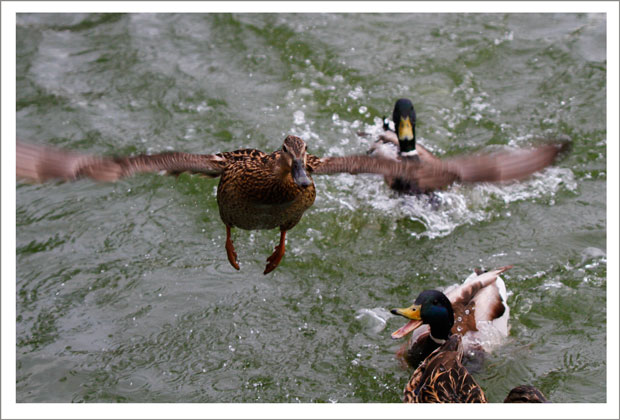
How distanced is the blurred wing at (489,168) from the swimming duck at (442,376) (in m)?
0.87

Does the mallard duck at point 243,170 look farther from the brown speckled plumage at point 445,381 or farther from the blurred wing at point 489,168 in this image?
the brown speckled plumage at point 445,381

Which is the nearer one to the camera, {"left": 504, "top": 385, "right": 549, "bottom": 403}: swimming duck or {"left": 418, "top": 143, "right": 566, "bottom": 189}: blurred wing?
{"left": 504, "top": 385, "right": 549, "bottom": 403}: swimming duck

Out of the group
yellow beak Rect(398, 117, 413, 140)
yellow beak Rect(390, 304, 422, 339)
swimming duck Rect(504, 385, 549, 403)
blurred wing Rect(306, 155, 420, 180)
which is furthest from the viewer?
yellow beak Rect(398, 117, 413, 140)

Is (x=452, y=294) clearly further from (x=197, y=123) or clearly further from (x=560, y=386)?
(x=197, y=123)

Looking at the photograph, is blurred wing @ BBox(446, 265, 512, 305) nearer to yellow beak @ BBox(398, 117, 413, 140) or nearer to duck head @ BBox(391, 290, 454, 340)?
duck head @ BBox(391, 290, 454, 340)

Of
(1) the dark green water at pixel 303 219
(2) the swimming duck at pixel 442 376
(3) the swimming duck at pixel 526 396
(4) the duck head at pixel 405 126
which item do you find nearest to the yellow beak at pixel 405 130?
(4) the duck head at pixel 405 126

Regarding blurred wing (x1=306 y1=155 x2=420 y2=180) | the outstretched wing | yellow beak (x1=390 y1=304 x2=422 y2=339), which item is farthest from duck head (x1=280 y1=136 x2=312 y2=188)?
yellow beak (x1=390 y1=304 x2=422 y2=339)

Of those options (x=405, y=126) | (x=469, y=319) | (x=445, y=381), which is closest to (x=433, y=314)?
(x=469, y=319)

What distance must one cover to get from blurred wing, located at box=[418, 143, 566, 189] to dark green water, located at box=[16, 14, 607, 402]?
1291mm

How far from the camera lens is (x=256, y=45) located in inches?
348

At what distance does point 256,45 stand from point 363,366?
4804mm

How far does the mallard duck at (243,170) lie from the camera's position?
445 cm

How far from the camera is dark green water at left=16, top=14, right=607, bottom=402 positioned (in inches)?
211

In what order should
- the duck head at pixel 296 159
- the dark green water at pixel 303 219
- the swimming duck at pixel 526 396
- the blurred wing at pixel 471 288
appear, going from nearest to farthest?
1. the duck head at pixel 296 159
2. the swimming duck at pixel 526 396
3. the dark green water at pixel 303 219
4. the blurred wing at pixel 471 288
